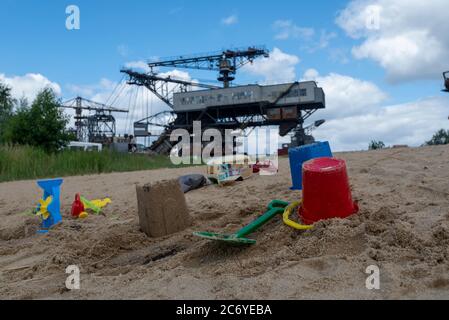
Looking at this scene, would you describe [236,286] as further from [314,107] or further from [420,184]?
[314,107]

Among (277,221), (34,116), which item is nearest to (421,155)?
(277,221)

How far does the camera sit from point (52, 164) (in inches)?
441

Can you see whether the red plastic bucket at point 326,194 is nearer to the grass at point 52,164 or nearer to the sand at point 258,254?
the sand at point 258,254

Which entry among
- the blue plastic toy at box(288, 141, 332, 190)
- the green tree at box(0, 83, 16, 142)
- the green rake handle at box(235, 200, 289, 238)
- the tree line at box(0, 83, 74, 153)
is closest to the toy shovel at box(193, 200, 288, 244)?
the green rake handle at box(235, 200, 289, 238)

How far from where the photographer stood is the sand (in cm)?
224

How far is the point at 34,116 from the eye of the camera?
58.9 feet

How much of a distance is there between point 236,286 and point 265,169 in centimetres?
444

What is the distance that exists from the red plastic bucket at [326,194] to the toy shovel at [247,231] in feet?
1.23

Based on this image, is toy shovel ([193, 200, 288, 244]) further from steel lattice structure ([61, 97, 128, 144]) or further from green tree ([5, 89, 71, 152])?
steel lattice structure ([61, 97, 128, 144])

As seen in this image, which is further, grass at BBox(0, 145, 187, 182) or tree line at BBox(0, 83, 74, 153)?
tree line at BBox(0, 83, 74, 153)

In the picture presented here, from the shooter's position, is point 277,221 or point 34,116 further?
point 34,116

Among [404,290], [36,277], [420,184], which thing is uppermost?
[420,184]

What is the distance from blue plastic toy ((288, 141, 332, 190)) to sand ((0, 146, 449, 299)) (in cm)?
22

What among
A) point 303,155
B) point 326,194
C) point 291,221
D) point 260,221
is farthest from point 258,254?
point 303,155
